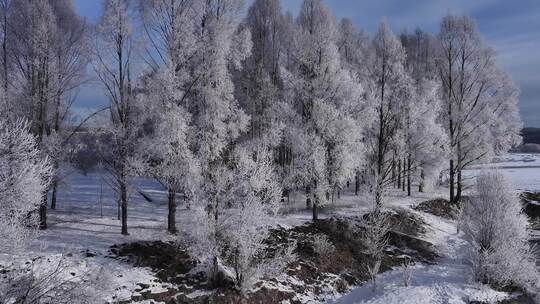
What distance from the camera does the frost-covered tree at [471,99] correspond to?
29781 millimetres

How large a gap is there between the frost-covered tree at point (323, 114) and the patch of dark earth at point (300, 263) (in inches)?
93.2

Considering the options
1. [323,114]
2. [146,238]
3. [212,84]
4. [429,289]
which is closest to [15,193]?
[146,238]

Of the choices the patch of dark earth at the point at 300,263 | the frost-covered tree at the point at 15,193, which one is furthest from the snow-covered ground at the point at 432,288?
the frost-covered tree at the point at 15,193

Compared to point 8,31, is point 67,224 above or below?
below

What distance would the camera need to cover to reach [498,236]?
16797 mm

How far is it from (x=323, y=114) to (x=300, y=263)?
26.0 feet

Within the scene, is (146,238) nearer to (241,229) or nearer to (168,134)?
(168,134)

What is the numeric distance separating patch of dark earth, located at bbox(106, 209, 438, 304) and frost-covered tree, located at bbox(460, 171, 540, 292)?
3.52m

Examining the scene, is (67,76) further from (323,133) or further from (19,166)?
(323,133)

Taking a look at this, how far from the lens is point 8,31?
17781mm

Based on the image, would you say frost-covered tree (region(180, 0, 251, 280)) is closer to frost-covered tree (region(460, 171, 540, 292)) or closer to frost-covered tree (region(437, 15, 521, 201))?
frost-covered tree (region(460, 171, 540, 292))

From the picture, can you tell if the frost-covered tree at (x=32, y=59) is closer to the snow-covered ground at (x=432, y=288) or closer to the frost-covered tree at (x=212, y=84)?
the frost-covered tree at (x=212, y=84)

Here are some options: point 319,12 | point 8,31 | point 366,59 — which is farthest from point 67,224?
point 366,59

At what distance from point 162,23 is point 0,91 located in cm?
671
